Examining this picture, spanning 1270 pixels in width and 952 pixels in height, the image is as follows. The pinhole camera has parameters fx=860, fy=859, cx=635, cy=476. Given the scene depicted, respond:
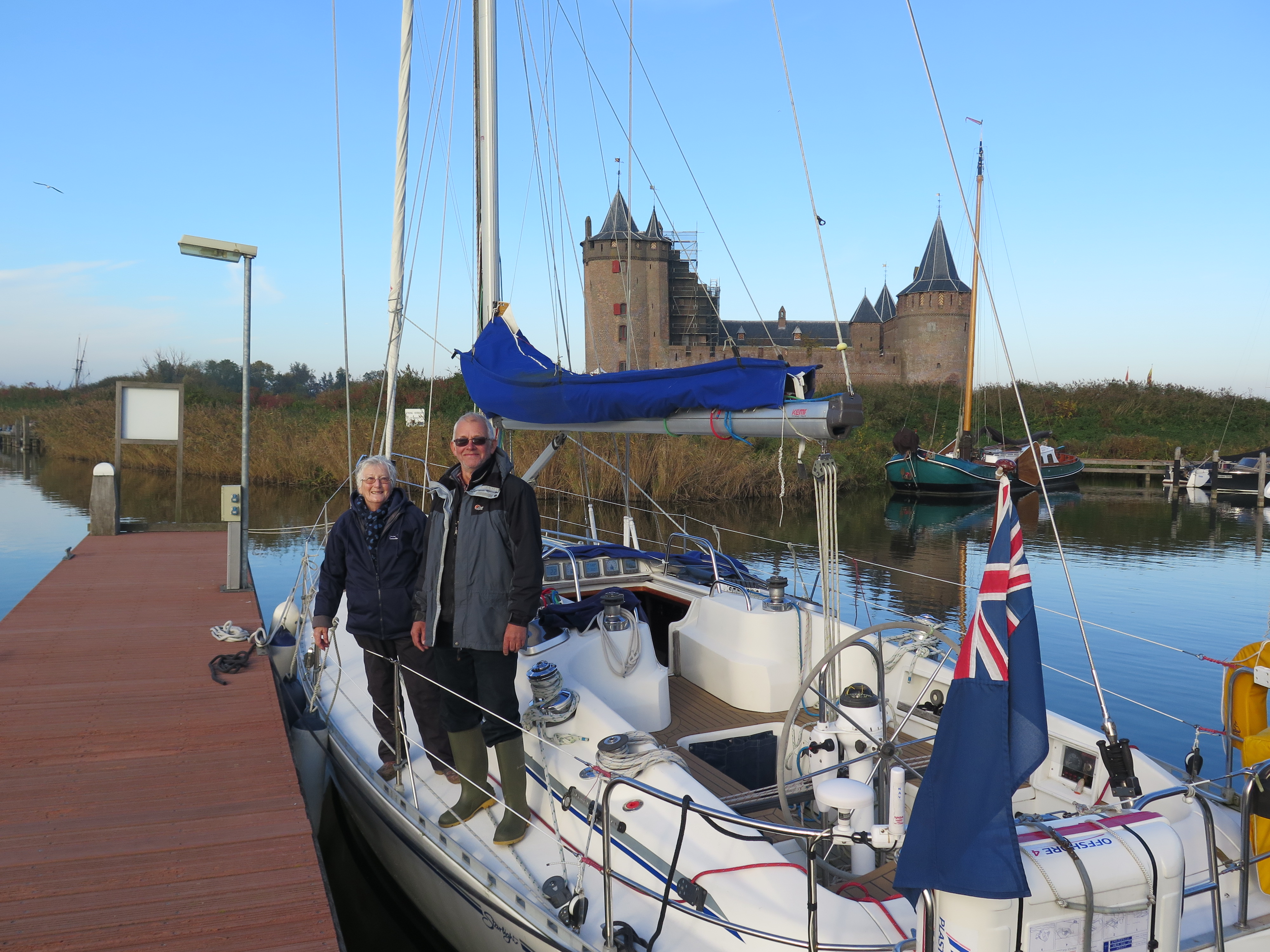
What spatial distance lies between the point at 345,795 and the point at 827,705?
2826mm

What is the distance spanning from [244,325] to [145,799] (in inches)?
178

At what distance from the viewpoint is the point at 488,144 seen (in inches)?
230

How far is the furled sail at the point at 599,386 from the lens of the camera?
373 centimetres

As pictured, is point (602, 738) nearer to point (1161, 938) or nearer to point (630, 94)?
point (1161, 938)

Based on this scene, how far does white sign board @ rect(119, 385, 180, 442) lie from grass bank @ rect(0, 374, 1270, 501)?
188 cm

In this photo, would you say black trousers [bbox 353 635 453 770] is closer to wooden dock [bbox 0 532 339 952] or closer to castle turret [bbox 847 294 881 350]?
wooden dock [bbox 0 532 339 952]

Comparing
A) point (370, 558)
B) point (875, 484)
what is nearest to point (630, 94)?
point (370, 558)

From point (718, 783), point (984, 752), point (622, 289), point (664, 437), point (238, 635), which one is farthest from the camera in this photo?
point (622, 289)

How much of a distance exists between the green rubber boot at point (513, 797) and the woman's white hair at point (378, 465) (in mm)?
1315

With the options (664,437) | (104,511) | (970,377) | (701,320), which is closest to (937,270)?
(701,320)

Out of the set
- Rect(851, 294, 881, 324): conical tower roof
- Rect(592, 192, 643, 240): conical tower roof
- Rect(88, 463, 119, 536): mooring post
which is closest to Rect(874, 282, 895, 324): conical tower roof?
Rect(851, 294, 881, 324): conical tower roof

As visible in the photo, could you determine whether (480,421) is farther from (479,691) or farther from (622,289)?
(622,289)

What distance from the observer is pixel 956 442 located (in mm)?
26781

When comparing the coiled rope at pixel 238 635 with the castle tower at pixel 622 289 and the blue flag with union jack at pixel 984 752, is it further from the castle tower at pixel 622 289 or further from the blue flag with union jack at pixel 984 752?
the castle tower at pixel 622 289
